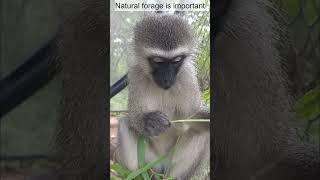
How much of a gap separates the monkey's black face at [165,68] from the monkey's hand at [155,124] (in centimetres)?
12

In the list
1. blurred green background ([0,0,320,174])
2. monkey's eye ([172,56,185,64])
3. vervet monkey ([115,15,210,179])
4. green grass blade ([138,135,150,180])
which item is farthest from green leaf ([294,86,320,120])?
green grass blade ([138,135,150,180])

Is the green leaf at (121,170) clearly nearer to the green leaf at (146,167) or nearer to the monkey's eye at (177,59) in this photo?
the green leaf at (146,167)

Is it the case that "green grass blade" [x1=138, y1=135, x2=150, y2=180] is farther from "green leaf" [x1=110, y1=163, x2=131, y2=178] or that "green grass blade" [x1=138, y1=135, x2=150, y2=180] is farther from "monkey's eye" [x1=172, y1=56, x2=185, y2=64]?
"monkey's eye" [x1=172, y1=56, x2=185, y2=64]

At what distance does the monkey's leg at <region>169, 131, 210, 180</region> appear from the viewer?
1719 millimetres

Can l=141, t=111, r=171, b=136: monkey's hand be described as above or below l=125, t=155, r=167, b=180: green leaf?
above

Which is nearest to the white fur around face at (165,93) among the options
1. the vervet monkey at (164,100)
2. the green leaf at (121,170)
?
the vervet monkey at (164,100)

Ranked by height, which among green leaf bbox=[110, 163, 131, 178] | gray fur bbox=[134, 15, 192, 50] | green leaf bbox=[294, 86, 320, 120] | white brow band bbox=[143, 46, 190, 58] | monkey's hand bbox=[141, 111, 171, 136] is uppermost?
gray fur bbox=[134, 15, 192, 50]

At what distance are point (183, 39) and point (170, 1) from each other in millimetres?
152

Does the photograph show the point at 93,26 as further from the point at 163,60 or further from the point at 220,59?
the point at 220,59

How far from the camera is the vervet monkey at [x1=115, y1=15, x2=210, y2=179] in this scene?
5.46 feet

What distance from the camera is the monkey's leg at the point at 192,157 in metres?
1.72

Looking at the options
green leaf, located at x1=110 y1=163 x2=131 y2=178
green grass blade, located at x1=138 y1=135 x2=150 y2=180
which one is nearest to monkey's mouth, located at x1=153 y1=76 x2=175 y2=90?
green grass blade, located at x1=138 y1=135 x2=150 y2=180

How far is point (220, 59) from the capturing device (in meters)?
1.69

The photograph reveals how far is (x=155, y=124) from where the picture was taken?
1.71 m
